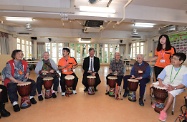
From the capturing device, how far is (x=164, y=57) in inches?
115

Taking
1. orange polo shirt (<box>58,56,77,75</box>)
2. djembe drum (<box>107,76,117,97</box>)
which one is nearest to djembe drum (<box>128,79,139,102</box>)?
djembe drum (<box>107,76,117,97</box>)

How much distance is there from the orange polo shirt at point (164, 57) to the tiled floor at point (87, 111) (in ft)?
3.14

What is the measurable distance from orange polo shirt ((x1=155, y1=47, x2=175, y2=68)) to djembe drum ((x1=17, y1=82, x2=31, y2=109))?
298cm

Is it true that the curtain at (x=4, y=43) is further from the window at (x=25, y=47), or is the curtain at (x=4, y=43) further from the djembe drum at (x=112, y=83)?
the djembe drum at (x=112, y=83)

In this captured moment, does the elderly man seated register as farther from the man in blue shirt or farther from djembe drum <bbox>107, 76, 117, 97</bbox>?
djembe drum <bbox>107, 76, 117, 97</bbox>

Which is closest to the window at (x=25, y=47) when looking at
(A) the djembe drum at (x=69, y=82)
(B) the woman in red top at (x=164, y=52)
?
(A) the djembe drum at (x=69, y=82)

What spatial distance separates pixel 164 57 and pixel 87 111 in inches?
82.2

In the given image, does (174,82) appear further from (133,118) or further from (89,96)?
(89,96)

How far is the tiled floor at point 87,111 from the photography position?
7.28 feet

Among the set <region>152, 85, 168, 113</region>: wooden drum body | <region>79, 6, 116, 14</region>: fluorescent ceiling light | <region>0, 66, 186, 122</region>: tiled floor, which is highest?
<region>79, 6, 116, 14</region>: fluorescent ceiling light

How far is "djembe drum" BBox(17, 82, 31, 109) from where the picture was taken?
2631 mm

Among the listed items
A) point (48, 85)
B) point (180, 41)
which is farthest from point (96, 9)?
point (180, 41)

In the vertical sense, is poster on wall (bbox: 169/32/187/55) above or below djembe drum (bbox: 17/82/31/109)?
above

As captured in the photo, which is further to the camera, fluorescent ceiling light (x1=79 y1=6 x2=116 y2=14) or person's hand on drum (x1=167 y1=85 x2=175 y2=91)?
fluorescent ceiling light (x1=79 y1=6 x2=116 y2=14)
